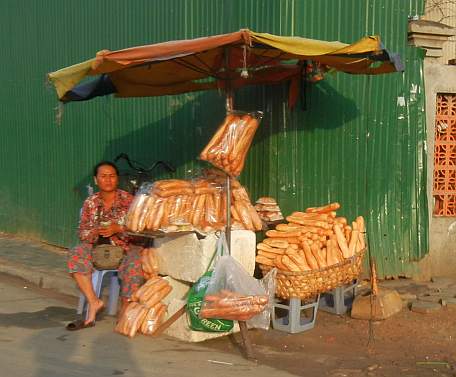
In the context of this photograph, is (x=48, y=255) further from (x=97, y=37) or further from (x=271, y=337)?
(x=271, y=337)

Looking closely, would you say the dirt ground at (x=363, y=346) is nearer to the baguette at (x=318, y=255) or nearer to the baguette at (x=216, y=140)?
the baguette at (x=318, y=255)

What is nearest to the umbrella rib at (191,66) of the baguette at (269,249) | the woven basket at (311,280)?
the baguette at (269,249)

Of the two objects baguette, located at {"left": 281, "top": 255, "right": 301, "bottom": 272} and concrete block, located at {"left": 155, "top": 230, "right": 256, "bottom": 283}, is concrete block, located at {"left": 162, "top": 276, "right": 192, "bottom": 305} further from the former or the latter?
baguette, located at {"left": 281, "top": 255, "right": 301, "bottom": 272}

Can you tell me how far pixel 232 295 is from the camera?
5398mm

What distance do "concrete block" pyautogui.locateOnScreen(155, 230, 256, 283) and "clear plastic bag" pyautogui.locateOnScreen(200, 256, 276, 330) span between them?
28 cm

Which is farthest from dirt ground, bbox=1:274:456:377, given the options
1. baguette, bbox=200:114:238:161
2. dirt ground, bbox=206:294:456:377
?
baguette, bbox=200:114:238:161

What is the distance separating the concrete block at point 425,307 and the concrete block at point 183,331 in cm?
172

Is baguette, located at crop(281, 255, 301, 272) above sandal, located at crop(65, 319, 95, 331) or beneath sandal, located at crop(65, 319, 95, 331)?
above

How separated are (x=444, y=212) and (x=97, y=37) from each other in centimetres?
562

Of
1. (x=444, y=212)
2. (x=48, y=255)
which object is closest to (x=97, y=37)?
(x=48, y=255)

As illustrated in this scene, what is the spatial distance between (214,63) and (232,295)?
2.04m

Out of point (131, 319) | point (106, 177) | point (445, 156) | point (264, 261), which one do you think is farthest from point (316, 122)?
point (131, 319)

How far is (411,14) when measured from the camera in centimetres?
724

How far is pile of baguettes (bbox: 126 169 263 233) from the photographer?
596 cm
